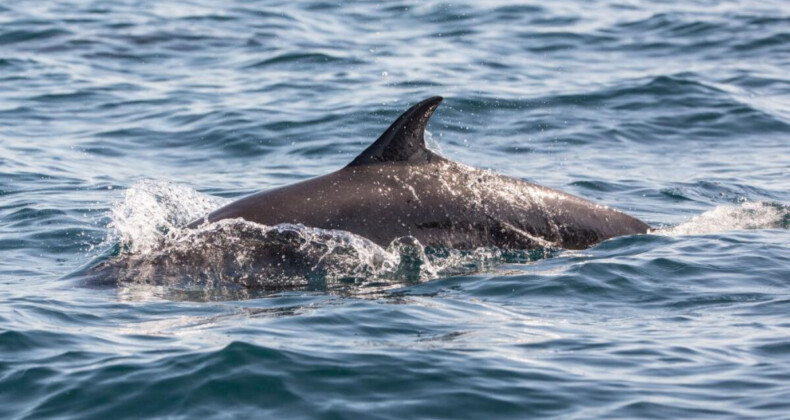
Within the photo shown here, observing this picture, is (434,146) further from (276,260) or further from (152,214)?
(276,260)

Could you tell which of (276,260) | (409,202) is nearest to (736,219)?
(409,202)

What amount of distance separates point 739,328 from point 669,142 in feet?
33.2

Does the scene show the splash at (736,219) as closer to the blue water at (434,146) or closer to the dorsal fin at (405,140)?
the blue water at (434,146)

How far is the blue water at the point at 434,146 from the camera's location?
7.66m

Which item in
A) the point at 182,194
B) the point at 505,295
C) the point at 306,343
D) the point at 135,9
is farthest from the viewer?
the point at 135,9

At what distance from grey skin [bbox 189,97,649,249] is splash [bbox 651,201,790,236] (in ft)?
6.61

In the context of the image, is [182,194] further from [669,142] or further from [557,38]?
[557,38]

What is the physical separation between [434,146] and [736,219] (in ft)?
18.4

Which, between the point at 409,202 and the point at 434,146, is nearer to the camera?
the point at 409,202

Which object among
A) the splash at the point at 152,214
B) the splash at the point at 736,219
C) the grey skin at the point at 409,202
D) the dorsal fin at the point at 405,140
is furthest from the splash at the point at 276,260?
the splash at the point at 736,219

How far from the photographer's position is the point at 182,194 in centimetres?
1331

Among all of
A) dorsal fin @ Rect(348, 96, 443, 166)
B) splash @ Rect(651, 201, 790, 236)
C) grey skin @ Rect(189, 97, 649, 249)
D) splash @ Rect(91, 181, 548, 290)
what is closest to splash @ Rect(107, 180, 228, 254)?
splash @ Rect(91, 181, 548, 290)

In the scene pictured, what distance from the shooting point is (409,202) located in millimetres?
10758

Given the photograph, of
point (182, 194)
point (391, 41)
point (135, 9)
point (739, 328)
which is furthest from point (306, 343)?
point (135, 9)
